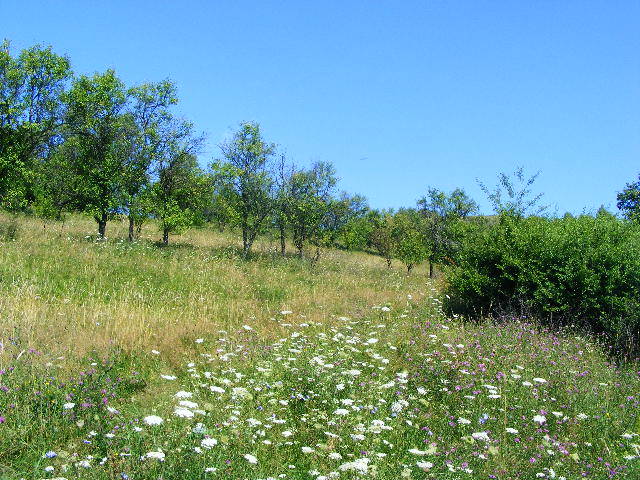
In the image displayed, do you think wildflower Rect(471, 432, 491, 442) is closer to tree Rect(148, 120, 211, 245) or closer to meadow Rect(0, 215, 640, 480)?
meadow Rect(0, 215, 640, 480)

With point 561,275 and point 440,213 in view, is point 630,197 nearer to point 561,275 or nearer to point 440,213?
point 440,213

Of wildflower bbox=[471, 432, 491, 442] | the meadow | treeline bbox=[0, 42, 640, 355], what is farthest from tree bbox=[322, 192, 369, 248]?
wildflower bbox=[471, 432, 491, 442]

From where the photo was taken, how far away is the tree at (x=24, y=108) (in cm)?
1897

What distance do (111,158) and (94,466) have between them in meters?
21.3

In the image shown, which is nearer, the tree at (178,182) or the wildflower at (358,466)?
the wildflower at (358,466)

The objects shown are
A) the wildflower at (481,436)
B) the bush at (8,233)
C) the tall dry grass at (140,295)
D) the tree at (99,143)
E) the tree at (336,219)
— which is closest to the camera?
the wildflower at (481,436)

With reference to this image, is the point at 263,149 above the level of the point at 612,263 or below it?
above

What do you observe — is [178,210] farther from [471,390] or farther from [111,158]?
[471,390]

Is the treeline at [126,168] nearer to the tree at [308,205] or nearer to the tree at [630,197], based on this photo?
the tree at [308,205]

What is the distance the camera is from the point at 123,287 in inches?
430

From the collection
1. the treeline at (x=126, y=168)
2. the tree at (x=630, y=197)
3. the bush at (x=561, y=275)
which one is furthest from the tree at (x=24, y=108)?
the tree at (x=630, y=197)

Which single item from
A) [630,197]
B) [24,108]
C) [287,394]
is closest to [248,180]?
[24,108]

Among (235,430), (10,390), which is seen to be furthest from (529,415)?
(10,390)

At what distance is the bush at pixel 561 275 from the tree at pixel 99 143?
16.8 m
